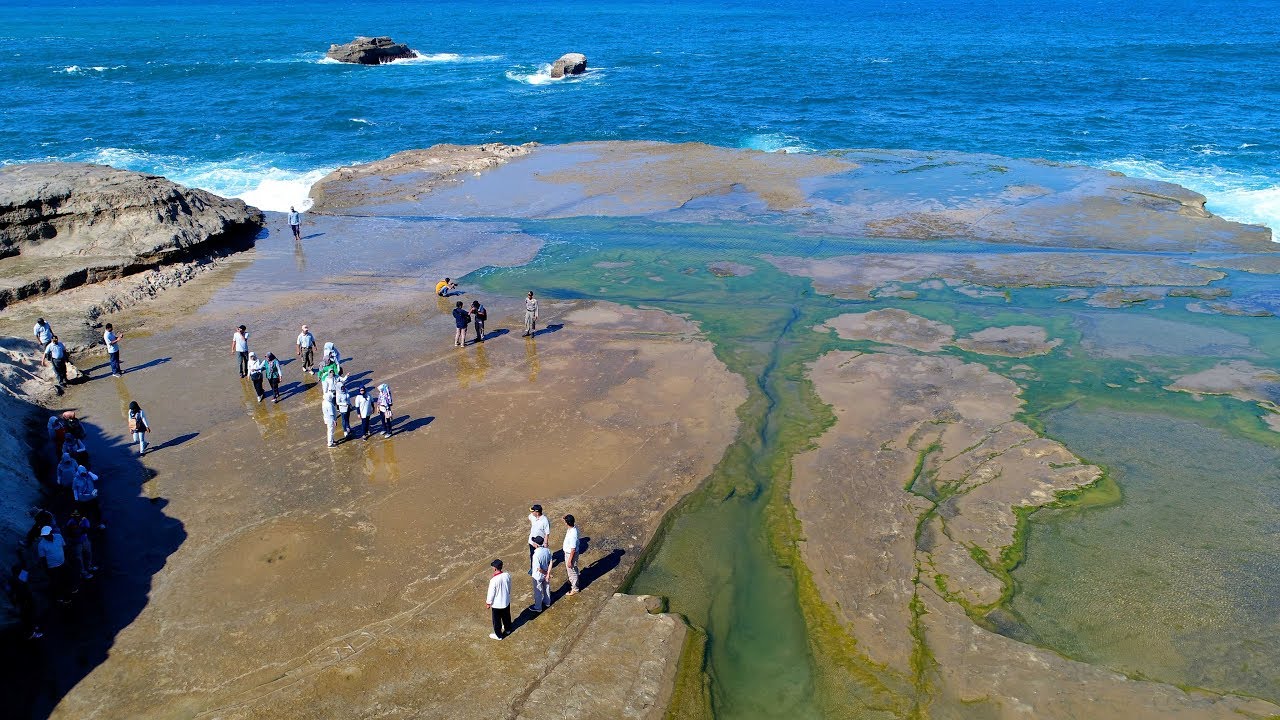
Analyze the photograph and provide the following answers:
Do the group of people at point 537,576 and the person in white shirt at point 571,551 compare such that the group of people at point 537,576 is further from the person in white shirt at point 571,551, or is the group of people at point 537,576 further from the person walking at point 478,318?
the person walking at point 478,318

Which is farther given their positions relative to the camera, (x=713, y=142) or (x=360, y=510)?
(x=713, y=142)

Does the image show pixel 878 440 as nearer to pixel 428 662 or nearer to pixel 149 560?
pixel 428 662

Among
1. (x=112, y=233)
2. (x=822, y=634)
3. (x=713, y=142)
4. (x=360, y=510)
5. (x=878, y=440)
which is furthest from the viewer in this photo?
(x=713, y=142)

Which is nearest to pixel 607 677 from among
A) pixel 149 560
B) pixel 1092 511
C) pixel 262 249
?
pixel 149 560

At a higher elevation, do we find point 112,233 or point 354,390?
point 112,233

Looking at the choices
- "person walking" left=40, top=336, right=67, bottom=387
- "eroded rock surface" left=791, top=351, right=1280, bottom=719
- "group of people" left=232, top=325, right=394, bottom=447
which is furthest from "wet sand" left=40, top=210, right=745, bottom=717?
"eroded rock surface" left=791, top=351, right=1280, bottom=719

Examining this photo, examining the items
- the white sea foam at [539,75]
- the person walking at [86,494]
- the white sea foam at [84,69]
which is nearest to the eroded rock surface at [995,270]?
the person walking at [86,494]
